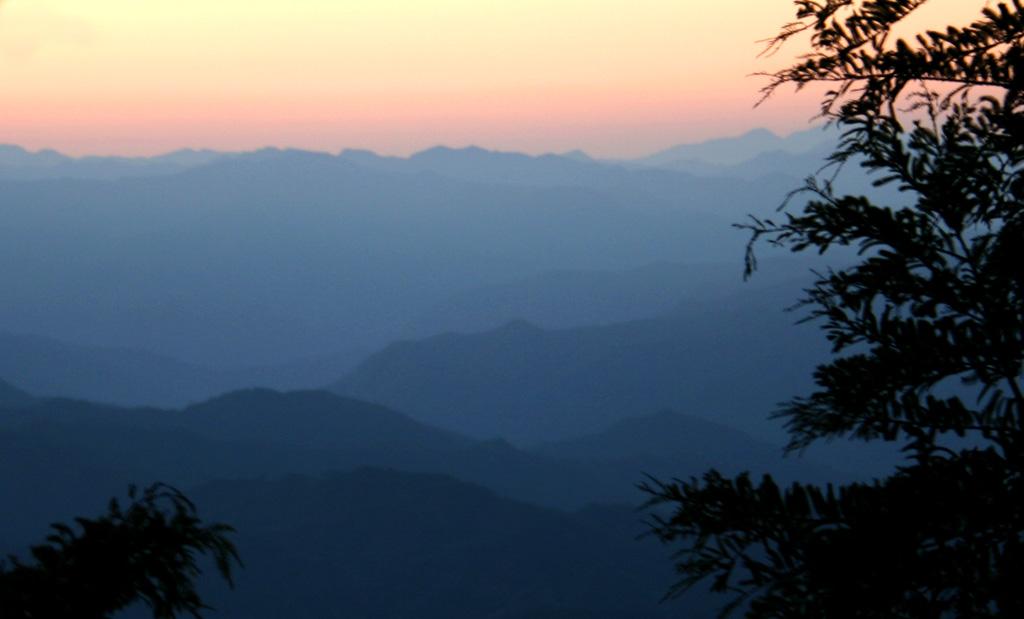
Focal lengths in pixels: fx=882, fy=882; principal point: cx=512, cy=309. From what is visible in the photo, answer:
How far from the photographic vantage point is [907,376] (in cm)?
723

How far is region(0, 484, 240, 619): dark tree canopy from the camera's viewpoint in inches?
172

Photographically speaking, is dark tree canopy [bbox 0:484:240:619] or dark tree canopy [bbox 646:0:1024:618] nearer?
dark tree canopy [bbox 0:484:240:619]

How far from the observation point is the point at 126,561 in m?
4.54

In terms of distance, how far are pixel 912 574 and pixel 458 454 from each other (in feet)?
626

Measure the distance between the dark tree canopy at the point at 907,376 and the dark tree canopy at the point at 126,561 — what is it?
3.43 metres

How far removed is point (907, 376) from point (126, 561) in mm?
5928

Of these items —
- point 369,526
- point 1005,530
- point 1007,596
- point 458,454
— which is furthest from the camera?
point 458,454

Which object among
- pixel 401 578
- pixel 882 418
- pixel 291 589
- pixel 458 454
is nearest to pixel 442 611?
pixel 401 578

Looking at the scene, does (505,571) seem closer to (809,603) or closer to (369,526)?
(369,526)

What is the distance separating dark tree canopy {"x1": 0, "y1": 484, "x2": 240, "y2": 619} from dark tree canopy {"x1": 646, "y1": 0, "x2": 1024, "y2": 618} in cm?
343

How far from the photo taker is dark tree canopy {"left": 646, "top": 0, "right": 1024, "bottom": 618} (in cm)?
615

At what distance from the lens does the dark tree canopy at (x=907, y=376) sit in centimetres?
615

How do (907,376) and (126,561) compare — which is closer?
(126,561)

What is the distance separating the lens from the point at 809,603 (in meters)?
6.00
